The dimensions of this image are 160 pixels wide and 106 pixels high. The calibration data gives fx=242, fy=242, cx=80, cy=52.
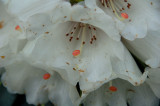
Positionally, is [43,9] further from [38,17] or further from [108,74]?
[108,74]

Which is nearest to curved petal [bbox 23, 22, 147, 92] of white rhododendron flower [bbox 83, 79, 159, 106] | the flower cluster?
the flower cluster

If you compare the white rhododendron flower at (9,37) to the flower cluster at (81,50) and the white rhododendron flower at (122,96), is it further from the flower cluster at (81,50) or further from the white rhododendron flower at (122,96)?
the white rhododendron flower at (122,96)

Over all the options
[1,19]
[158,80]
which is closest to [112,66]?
[158,80]

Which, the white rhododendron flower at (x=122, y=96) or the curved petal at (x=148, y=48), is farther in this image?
the white rhododendron flower at (x=122, y=96)

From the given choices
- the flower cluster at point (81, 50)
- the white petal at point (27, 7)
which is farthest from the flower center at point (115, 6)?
the white petal at point (27, 7)

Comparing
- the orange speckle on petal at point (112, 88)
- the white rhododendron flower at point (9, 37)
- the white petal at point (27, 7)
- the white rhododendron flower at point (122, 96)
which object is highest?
the white petal at point (27, 7)

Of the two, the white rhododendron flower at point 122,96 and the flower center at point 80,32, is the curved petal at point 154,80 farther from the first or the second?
the flower center at point 80,32

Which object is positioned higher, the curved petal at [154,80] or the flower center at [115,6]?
the flower center at [115,6]

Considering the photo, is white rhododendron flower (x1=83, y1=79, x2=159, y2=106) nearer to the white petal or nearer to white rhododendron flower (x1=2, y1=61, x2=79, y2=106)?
white rhododendron flower (x1=2, y1=61, x2=79, y2=106)

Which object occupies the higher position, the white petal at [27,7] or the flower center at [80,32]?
the white petal at [27,7]
